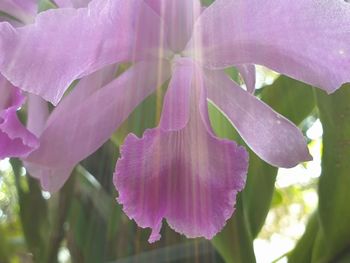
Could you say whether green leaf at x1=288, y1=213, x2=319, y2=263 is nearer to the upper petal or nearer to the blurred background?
the blurred background

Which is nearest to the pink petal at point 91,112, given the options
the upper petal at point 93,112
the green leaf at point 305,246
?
the upper petal at point 93,112

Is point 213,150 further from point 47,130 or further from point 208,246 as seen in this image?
point 208,246

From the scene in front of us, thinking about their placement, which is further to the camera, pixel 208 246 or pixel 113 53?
pixel 208 246

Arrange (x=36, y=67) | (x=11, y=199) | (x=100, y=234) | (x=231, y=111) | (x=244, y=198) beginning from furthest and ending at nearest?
(x=11, y=199) < (x=100, y=234) < (x=244, y=198) < (x=231, y=111) < (x=36, y=67)

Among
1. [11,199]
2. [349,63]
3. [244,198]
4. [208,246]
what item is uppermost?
[349,63]

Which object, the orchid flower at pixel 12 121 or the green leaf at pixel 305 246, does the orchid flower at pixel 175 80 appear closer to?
the orchid flower at pixel 12 121

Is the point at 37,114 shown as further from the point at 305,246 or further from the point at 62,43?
the point at 305,246

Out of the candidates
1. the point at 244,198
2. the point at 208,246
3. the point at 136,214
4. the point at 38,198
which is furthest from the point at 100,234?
the point at 136,214

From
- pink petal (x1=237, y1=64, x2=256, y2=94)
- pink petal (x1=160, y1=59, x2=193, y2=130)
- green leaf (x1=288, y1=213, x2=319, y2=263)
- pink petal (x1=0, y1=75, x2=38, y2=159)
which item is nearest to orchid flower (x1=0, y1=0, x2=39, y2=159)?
pink petal (x1=0, y1=75, x2=38, y2=159)

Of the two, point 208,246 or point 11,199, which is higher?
point 208,246
